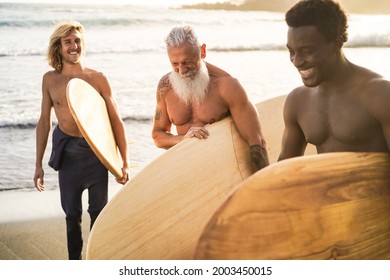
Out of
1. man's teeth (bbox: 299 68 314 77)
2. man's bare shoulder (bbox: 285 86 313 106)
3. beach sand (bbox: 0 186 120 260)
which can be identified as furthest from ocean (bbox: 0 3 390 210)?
man's teeth (bbox: 299 68 314 77)

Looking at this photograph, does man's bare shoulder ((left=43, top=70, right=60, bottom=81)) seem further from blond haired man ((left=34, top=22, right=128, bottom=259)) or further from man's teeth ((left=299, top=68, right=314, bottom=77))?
man's teeth ((left=299, top=68, right=314, bottom=77))

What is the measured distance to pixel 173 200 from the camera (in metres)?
1.69

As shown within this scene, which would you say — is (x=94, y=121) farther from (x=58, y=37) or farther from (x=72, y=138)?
(x=58, y=37)

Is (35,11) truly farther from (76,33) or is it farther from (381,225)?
(381,225)

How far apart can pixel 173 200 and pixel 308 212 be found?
603 millimetres

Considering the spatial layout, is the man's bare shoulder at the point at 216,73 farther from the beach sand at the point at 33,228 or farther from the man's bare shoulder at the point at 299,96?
the beach sand at the point at 33,228

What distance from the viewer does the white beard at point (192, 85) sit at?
1758 mm

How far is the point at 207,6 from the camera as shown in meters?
3.05

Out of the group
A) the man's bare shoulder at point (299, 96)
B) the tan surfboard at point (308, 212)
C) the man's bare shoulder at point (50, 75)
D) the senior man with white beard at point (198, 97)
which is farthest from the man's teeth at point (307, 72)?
the man's bare shoulder at point (50, 75)

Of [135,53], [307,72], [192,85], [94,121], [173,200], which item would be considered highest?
[307,72]

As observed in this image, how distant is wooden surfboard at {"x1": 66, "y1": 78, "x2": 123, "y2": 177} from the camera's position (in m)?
1.71

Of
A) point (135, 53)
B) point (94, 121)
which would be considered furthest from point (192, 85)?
point (135, 53)

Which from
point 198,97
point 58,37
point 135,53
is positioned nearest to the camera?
point 198,97

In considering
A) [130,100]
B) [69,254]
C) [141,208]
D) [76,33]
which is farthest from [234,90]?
[130,100]
